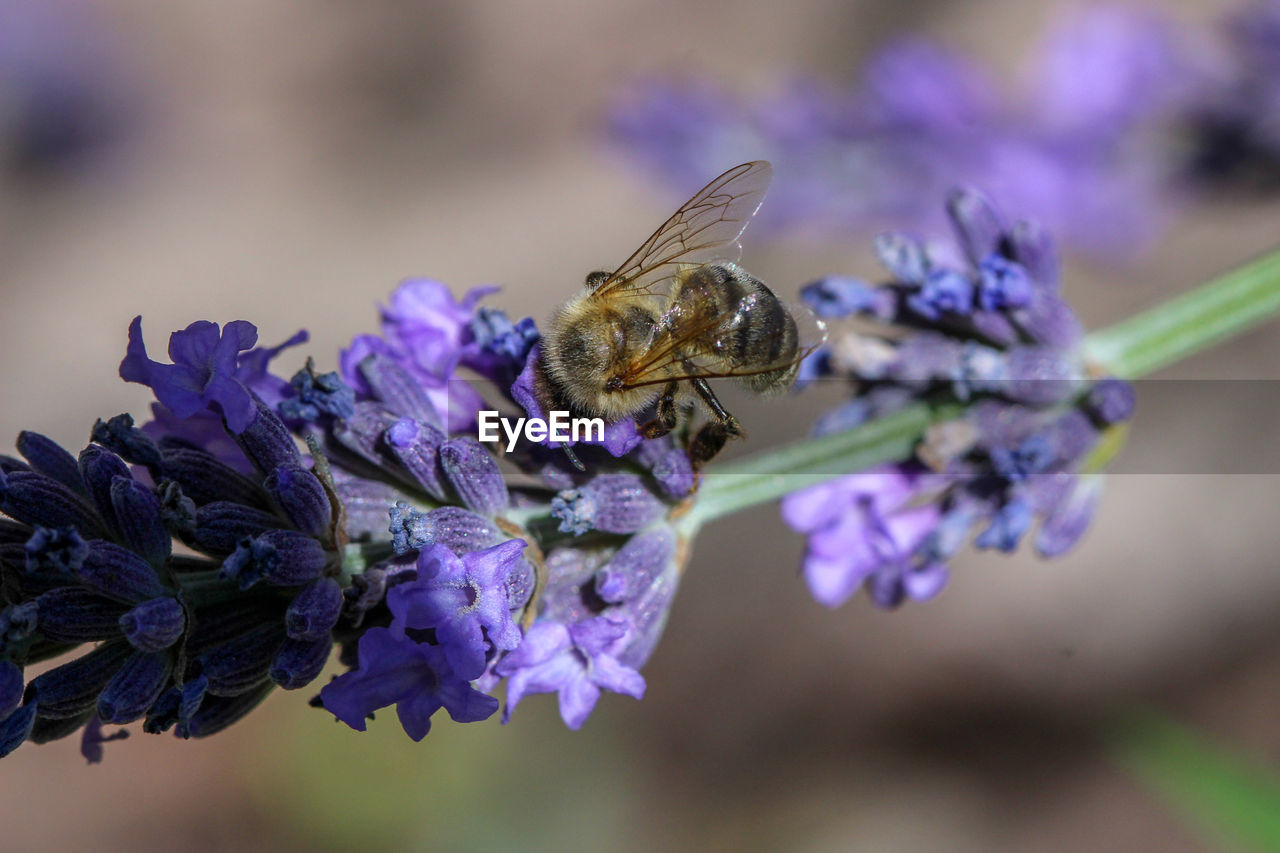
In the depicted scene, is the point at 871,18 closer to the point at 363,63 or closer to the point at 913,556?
the point at 363,63

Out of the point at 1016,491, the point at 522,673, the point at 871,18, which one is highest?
the point at 871,18

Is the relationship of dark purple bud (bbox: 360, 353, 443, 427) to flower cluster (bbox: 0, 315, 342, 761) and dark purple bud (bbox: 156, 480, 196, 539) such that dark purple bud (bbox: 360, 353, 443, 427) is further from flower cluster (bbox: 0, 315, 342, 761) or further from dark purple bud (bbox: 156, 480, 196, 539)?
dark purple bud (bbox: 156, 480, 196, 539)

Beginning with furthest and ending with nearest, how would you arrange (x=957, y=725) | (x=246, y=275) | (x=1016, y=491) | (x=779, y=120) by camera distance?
(x=246, y=275), (x=957, y=725), (x=779, y=120), (x=1016, y=491)

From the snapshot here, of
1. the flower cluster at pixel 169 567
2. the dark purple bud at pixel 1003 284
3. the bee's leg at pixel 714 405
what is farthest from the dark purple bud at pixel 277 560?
the dark purple bud at pixel 1003 284

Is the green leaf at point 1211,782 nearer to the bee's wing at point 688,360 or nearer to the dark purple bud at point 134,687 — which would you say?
the bee's wing at point 688,360

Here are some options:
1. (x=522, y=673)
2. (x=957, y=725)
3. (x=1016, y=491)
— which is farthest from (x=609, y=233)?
(x=522, y=673)
